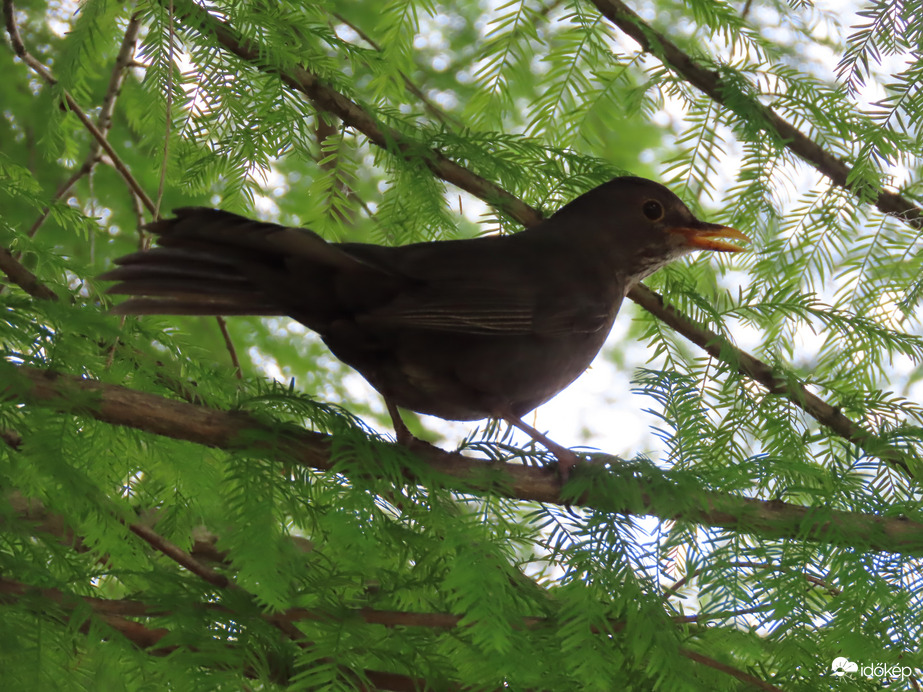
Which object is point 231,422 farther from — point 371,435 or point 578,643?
point 578,643

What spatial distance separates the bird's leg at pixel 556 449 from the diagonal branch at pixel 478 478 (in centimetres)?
17

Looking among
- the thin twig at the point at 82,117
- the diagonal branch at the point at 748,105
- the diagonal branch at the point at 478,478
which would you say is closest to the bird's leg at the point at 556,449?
the diagonal branch at the point at 478,478

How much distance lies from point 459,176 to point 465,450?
3.01 ft

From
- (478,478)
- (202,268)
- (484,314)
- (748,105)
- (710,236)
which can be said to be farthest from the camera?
(710,236)

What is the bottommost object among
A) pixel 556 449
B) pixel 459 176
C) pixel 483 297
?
pixel 556 449

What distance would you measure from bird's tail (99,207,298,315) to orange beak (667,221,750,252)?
4.84 feet

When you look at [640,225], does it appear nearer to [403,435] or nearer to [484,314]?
[484,314]

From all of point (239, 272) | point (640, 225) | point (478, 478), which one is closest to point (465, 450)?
point (478, 478)

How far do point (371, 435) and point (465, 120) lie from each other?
151 cm

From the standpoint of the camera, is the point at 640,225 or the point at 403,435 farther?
the point at 640,225

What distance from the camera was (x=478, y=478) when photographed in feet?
7.55

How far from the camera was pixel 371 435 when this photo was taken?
2.37m

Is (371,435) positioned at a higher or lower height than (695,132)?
lower

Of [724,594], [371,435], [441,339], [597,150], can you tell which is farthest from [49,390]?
[597,150]
